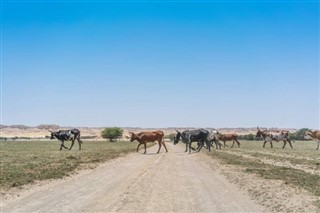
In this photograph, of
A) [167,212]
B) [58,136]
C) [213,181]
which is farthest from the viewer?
[58,136]

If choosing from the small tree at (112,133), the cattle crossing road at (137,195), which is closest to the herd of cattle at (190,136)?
the cattle crossing road at (137,195)

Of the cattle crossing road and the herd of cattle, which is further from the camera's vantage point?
the herd of cattle

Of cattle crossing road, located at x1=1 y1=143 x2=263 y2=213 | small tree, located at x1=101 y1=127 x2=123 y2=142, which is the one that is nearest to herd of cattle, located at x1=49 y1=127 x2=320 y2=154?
cattle crossing road, located at x1=1 y1=143 x2=263 y2=213

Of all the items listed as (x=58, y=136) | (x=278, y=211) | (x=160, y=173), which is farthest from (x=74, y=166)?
(x=58, y=136)

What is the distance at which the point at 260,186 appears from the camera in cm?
1883

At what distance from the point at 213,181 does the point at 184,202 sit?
5985mm

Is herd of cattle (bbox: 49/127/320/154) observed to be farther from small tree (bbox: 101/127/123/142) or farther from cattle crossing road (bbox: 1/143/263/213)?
small tree (bbox: 101/127/123/142)

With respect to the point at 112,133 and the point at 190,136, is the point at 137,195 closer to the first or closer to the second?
the point at 190,136

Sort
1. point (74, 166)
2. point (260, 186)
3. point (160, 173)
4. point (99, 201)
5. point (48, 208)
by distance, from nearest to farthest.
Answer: point (48, 208)
point (99, 201)
point (260, 186)
point (160, 173)
point (74, 166)

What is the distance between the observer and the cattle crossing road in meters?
14.5

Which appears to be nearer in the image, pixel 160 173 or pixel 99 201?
pixel 99 201

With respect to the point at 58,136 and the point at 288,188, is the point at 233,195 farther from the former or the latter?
the point at 58,136

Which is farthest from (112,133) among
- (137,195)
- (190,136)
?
(137,195)

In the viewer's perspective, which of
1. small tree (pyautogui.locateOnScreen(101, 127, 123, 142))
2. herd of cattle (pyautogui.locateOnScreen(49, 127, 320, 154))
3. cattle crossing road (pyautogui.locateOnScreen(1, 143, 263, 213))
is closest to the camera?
cattle crossing road (pyautogui.locateOnScreen(1, 143, 263, 213))
